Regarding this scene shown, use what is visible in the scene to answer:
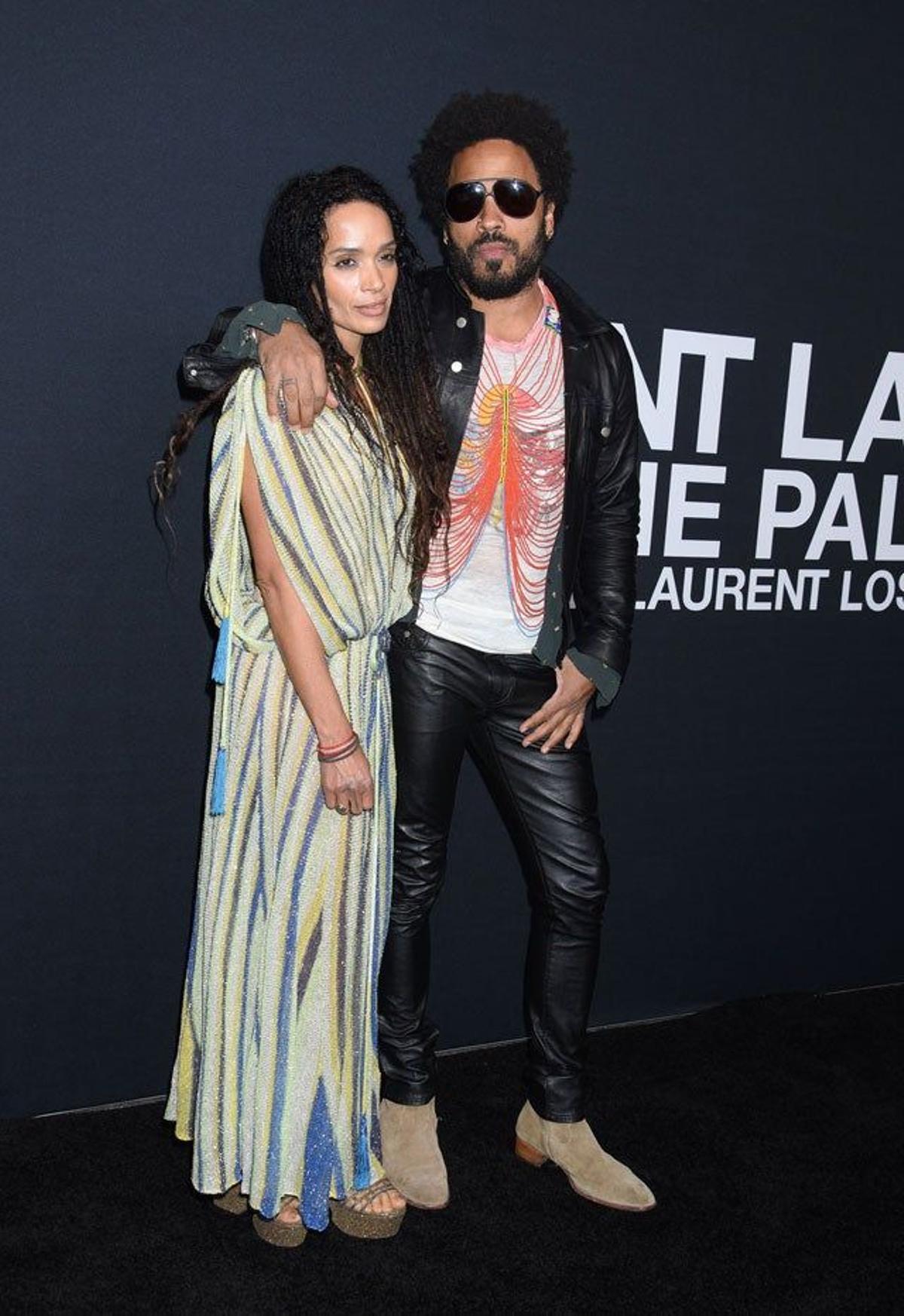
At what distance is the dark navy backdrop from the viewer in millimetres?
2746

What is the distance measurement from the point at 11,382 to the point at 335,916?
1.12m

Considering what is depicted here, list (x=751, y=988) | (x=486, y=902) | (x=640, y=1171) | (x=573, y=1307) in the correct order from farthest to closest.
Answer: (x=751, y=988), (x=486, y=902), (x=640, y=1171), (x=573, y=1307)

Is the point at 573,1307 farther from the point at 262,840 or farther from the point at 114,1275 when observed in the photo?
the point at 262,840

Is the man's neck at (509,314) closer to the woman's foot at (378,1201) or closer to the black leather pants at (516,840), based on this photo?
the black leather pants at (516,840)

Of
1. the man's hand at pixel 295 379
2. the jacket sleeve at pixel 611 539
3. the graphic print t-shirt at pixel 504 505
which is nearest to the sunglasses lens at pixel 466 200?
the graphic print t-shirt at pixel 504 505

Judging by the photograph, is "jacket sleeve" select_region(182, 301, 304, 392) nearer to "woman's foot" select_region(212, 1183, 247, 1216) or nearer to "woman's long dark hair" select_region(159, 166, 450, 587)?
"woman's long dark hair" select_region(159, 166, 450, 587)

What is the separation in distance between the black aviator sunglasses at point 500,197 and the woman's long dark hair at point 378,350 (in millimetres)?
127

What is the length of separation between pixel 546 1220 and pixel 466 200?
5.87ft

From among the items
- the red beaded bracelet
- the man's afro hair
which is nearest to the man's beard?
the man's afro hair

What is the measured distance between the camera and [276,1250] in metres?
2.55

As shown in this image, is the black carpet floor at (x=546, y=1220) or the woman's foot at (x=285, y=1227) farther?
the woman's foot at (x=285, y=1227)

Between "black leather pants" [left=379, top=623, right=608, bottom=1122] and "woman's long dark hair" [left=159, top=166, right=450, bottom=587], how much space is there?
9.3 inches

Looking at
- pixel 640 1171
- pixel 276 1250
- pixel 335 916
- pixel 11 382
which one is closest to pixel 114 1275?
pixel 276 1250

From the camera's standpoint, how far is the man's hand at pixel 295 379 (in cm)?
228
